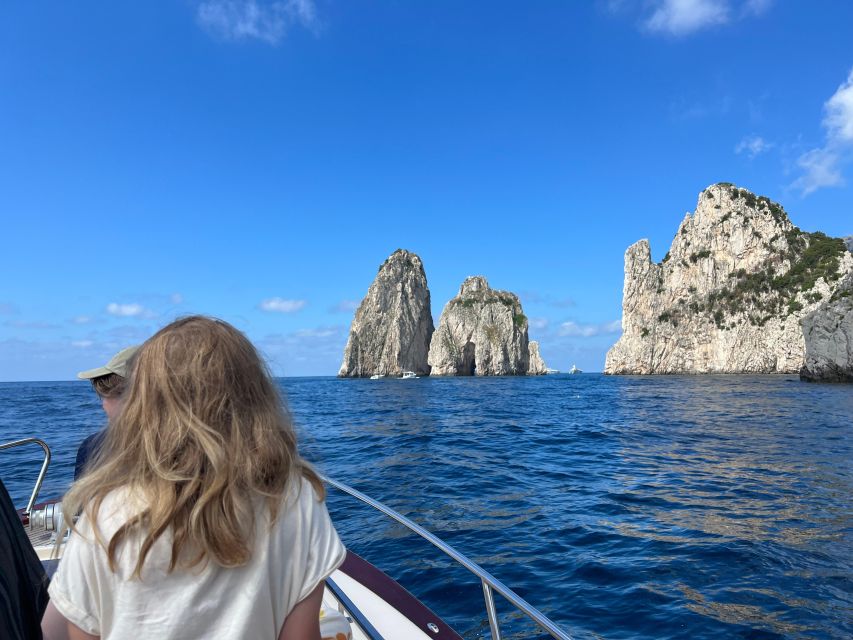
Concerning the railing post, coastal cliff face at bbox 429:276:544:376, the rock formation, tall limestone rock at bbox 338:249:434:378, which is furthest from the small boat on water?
the rock formation

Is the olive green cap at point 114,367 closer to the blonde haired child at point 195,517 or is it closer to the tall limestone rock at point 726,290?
the blonde haired child at point 195,517

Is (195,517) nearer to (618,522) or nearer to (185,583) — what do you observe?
(185,583)

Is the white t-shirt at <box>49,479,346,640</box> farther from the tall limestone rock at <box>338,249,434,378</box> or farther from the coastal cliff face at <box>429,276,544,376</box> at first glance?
the coastal cliff face at <box>429,276,544,376</box>

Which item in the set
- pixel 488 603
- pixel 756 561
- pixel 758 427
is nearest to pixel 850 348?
pixel 758 427

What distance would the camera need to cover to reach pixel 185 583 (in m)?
1.19

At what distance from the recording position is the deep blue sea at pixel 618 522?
5098 mm

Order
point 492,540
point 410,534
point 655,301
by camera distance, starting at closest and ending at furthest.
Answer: point 492,540
point 410,534
point 655,301

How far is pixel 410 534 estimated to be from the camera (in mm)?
7395

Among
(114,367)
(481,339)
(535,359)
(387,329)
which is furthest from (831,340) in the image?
(535,359)

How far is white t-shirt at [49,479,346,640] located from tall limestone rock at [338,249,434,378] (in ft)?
371

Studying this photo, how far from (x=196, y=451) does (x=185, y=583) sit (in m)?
0.30

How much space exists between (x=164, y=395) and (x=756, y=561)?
7.38 m

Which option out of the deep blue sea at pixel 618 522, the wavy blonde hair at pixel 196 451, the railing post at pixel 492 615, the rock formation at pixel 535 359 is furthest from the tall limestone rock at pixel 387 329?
the wavy blonde hair at pixel 196 451

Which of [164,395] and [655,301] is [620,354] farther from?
[164,395]
